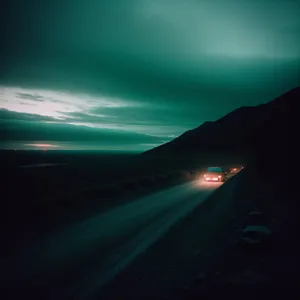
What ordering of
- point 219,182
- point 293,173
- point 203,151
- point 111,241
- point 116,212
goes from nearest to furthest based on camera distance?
point 111,241 → point 116,212 → point 293,173 → point 219,182 → point 203,151

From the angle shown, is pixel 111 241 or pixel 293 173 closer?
pixel 111 241

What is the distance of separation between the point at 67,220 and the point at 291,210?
29.0ft

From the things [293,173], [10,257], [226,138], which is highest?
[226,138]

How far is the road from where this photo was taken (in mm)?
7078

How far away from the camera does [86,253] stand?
368 inches

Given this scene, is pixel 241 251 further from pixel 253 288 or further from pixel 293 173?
pixel 293 173

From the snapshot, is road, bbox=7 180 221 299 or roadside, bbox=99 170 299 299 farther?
road, bbox=7 180 221 299

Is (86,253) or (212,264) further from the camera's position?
(86,253)

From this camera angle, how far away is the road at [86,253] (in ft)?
23.2

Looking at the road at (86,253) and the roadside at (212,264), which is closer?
the roadside at (212,264)

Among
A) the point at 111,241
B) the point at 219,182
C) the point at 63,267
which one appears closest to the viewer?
the point at 63,267

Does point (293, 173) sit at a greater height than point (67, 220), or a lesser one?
greater

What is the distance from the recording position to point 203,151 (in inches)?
6432

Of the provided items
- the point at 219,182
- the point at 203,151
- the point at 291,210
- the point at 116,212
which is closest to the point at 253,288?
the point at 291,210
